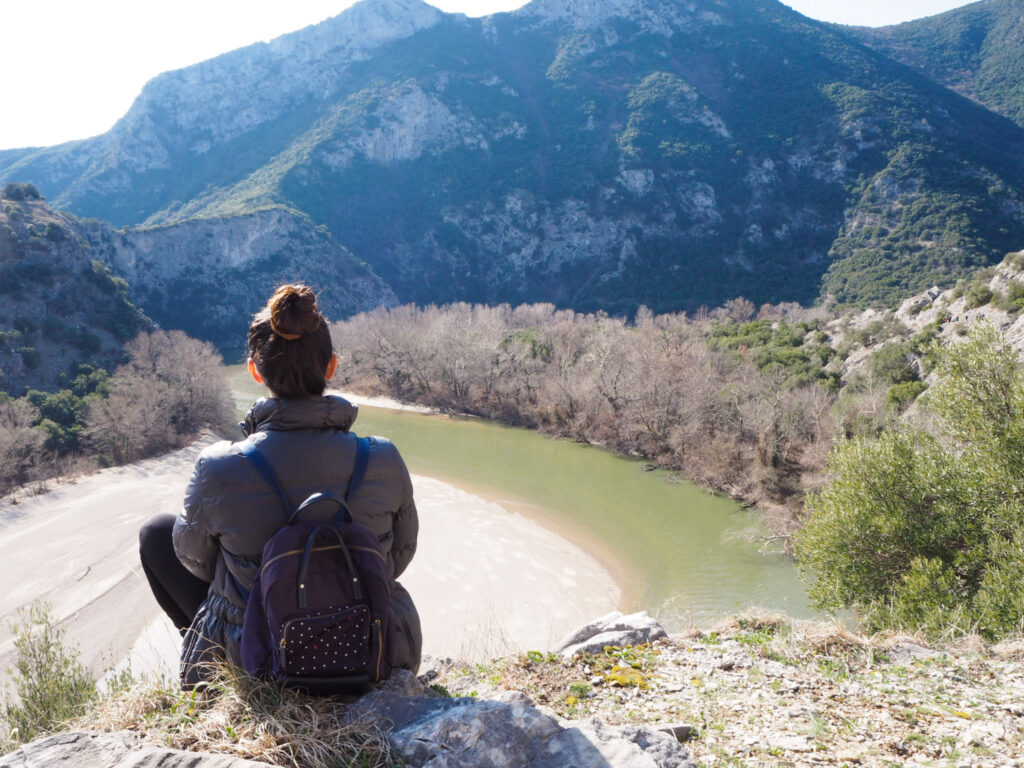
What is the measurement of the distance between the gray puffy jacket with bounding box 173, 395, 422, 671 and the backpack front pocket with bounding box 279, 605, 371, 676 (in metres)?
0.35

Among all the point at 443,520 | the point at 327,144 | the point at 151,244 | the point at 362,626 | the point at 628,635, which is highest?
the point at 327,144

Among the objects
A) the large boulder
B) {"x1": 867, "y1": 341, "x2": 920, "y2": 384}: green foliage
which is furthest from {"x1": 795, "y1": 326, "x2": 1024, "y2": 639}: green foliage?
{"x1": 867, "y1": 341, "x2": 920, "y2": 384}: green foliage

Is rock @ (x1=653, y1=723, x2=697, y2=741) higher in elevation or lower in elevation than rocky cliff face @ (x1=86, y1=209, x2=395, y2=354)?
lower

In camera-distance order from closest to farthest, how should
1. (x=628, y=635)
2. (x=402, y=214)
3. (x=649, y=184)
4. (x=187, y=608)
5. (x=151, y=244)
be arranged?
(x=187, y=608) < (x=628, y=635) < (x=151, y=244) < (x=649, y=184) < (x=402, y=214)

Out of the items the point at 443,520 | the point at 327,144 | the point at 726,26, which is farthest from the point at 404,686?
the point at 726,26

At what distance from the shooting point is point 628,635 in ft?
18.0

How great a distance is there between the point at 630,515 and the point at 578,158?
241 feet

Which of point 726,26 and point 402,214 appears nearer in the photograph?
point 402,214

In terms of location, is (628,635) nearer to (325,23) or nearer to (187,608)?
Answer: (187,608)

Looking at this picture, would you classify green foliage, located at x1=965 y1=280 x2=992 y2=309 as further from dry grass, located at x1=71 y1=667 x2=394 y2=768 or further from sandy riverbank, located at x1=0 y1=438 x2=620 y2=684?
dry grass, located at x1=71 y1=667 x2=394 y2=768

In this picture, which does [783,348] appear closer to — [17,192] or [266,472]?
[266,472]

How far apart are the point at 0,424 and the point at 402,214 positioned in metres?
67.5

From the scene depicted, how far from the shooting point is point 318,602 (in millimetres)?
2207

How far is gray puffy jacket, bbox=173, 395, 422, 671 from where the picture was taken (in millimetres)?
2344
